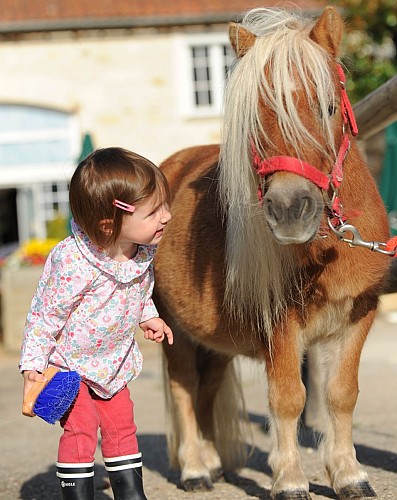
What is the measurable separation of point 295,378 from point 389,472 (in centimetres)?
103

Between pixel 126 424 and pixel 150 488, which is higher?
pixel 126 424

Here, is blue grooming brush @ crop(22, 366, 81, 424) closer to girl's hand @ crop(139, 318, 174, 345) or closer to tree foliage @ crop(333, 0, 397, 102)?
girl's hand @ crop(139, 318, 174, 345)

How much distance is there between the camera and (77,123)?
64.4ft

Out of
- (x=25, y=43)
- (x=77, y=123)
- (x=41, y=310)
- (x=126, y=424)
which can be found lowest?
(x=126, y=424)

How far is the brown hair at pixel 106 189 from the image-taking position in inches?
129

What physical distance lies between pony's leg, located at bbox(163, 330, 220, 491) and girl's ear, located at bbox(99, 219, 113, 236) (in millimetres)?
1481

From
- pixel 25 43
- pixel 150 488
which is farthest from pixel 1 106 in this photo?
pixel 150 488

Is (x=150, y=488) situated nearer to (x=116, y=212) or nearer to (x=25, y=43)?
(x=116, y=212)

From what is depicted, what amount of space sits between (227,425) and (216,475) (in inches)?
12.2

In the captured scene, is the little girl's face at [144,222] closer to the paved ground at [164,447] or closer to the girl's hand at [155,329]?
the girl's hand at [155,329]

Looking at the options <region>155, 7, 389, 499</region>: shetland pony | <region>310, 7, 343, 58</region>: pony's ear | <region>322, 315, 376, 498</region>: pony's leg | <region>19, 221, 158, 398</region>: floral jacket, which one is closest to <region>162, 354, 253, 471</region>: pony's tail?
<region>155, 7, 389, 499</region>: shetland pony

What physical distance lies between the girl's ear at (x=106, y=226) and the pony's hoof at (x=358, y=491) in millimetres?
1446

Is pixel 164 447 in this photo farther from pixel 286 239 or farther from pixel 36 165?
pixel 36 165

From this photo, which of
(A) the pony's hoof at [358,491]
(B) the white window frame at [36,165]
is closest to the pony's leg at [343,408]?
(A) the pony's hoof at [358,491]
